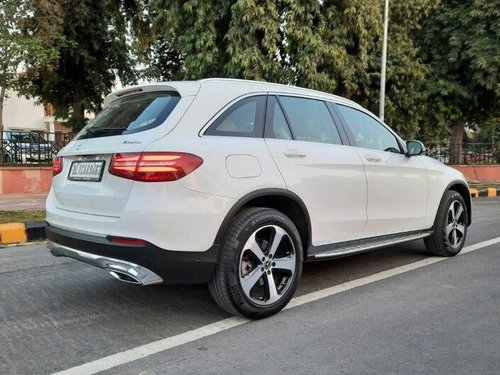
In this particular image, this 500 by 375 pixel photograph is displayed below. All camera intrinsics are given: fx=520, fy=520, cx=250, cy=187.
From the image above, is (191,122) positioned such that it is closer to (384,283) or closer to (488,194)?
(384,283)

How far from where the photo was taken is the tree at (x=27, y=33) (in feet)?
35.1

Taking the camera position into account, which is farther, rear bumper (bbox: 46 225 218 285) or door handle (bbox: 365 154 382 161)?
door handle (bbox: 365 154 382 161)

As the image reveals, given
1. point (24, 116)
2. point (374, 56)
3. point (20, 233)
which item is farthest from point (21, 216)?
point (24, 116)

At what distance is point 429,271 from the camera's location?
5.32m

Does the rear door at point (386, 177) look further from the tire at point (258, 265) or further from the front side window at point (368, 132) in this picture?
the tire at point (258, 265)

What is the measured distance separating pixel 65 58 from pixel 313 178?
1375cm

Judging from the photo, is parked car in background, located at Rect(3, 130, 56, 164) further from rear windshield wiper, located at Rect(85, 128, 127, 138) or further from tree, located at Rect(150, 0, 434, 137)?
rear windshield wiper, located at Rect(85, 128, 127, 138)

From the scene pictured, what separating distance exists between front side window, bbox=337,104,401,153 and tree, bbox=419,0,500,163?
1270 cm

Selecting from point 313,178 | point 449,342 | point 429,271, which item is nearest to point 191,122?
point 313,178

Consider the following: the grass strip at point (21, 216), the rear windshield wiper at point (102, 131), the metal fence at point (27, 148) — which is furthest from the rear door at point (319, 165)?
the metal fence at point (27, 148)

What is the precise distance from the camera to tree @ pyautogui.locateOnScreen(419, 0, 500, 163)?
54.2 feet

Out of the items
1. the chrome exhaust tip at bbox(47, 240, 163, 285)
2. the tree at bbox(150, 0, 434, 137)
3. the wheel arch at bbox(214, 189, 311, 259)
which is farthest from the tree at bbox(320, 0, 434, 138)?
the chrome exhaust tip at bbox(47, 240, 163, 285)

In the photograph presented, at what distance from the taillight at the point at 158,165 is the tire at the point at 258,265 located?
55cm

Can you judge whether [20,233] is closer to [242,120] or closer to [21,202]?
[21,202]
